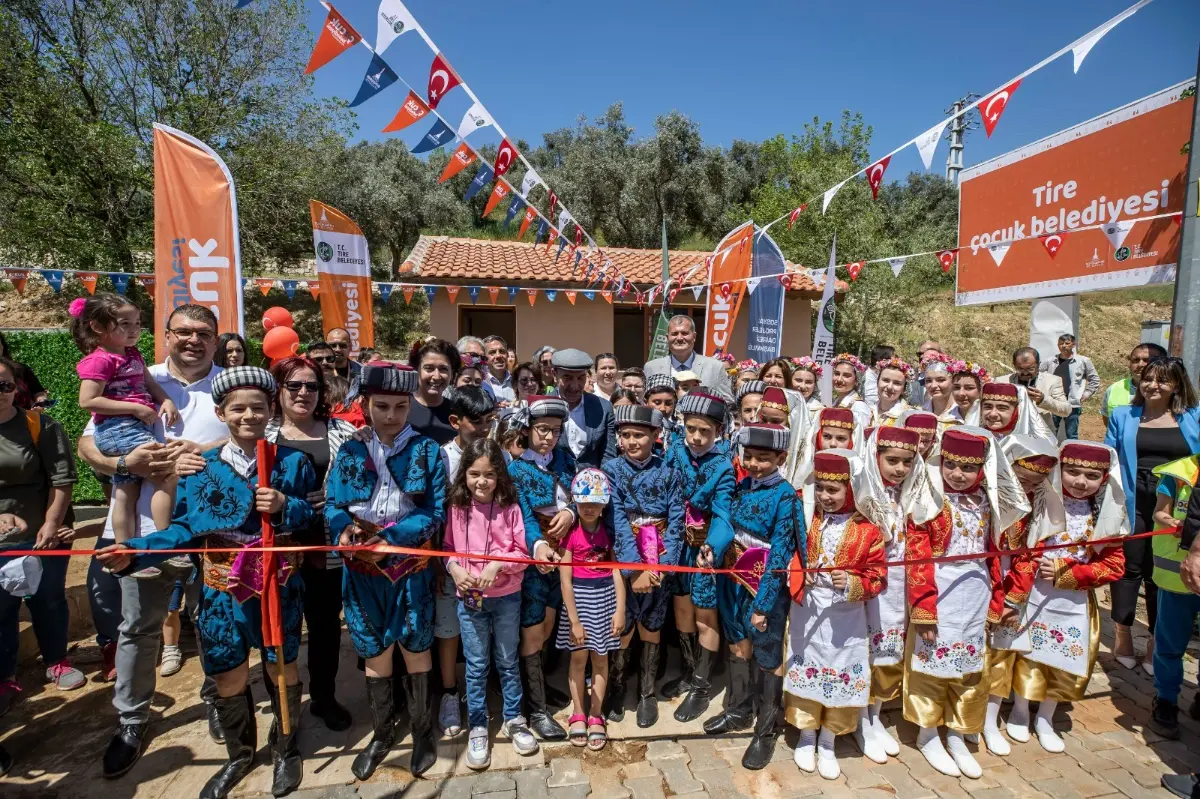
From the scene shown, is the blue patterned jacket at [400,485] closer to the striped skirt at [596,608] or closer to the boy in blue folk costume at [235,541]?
the boy in blue folk costume at [235,541]

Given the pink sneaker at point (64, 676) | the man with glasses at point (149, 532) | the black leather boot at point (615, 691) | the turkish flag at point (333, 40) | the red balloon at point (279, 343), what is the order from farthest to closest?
1. the turkish flag at point (333, 40)
2. the red balloon at point (279, 343)
3. the pink sneaker at point (64, 676)
4. the black leather boot at point (615, 691)
5. the man with glasses at point (149, 532)

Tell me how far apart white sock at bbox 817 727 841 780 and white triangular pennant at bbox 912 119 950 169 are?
5443mm

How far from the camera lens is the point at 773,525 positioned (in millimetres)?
2869

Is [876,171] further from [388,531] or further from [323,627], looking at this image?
[323,627]

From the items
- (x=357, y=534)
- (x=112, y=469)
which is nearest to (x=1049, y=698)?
(x=357, y=534)

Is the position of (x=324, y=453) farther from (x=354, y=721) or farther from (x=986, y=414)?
(x=986, y=414)

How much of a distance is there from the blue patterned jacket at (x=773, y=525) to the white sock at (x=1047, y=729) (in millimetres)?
1639

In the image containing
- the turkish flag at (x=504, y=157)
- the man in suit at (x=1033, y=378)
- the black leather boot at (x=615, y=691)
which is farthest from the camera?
the turkish flag at (x=504, y=157)

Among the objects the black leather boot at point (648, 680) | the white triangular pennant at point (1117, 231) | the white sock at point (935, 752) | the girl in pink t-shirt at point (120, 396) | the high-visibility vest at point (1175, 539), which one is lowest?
the white sock at point (935, 752)

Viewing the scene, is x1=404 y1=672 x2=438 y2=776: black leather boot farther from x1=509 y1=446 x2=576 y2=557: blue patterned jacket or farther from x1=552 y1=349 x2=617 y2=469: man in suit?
x1=552 y1=349 x2=617 y2=469: man in suit

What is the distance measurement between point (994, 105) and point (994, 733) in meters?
5.22

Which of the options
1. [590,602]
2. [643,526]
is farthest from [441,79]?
[590,602]

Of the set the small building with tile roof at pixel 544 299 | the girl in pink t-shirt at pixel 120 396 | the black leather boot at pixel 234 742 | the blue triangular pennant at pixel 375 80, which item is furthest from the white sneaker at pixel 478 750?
the small building with tile roof at pixel 544 299

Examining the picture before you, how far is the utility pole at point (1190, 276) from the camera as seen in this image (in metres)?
4.18
